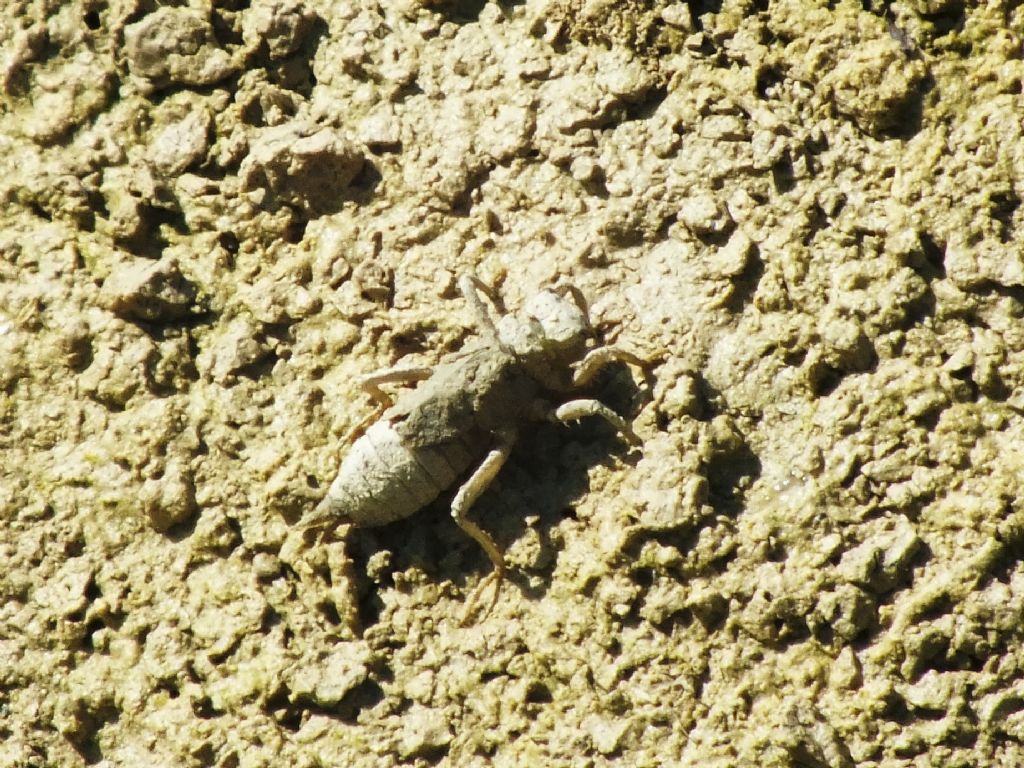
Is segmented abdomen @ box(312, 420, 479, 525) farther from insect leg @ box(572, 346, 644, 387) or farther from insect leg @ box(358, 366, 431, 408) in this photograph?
insect leg @ box(572, 346, 644, 387)

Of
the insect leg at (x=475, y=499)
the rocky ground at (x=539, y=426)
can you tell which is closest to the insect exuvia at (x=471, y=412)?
the insect leg at (x=475, y=499)

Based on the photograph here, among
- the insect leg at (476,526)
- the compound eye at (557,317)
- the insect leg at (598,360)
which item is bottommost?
the insect leg at (476,526)

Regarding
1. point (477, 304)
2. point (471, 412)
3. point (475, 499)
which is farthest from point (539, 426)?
point (477, 304)

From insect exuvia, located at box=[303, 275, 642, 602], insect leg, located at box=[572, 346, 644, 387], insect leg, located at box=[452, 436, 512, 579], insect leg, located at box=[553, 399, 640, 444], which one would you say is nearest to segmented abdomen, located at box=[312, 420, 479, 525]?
insect exuvia, located at box=[303, 275, 642, 602]

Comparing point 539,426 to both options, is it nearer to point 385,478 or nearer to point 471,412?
point 471,412

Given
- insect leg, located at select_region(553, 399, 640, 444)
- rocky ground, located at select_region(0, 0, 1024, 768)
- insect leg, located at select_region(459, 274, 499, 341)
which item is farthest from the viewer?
insect leg, located at select_region(459, 274, 499, 341)

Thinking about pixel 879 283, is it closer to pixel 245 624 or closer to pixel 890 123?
pixel 890 123

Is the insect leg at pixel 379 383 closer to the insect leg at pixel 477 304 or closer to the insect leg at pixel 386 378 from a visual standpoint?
the insect leg at pixel 386 378

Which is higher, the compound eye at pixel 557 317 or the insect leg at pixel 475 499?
the compound eye at pixel 557 317
